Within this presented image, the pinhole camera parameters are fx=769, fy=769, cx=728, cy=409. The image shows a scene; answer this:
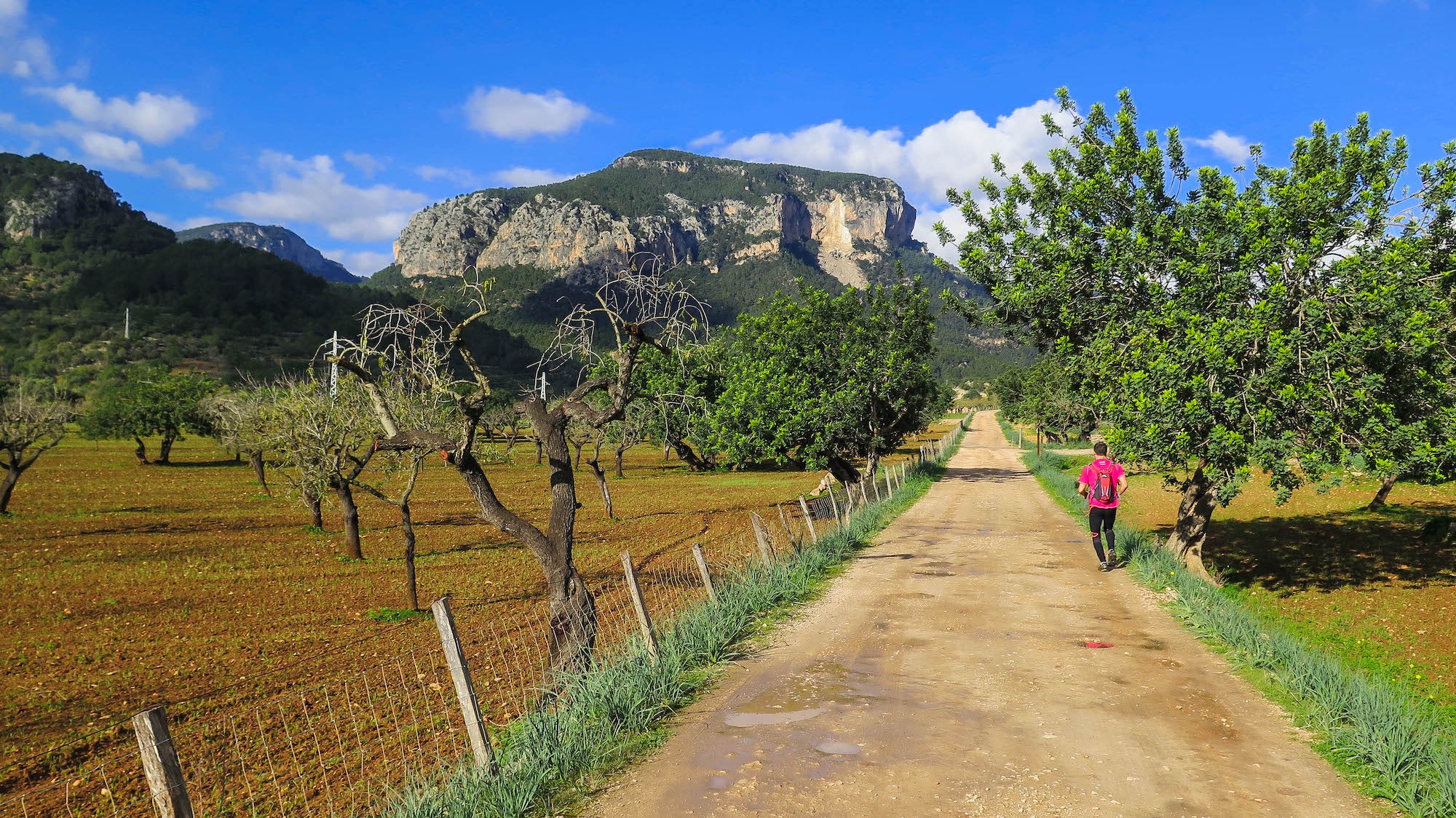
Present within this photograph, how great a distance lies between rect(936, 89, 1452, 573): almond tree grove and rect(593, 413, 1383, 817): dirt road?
345 cm

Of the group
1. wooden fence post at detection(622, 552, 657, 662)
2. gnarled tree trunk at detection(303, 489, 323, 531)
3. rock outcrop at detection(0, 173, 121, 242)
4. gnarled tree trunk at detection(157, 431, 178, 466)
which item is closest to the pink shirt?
wooden fence post at detection(622, 552, 657, 662)

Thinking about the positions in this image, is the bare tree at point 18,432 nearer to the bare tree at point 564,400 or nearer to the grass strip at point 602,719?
the bare tree at point 564,400

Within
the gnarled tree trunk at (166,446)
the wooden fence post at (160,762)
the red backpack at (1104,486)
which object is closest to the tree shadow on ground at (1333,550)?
the red backpack at (1104,486)

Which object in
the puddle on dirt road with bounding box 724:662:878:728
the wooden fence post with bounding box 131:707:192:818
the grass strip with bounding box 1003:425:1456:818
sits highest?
the wooden fence post with bounding box 131:707:192:818

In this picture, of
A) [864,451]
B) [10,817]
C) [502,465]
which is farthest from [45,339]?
[10,817]

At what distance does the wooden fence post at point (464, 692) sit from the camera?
21.1 feet

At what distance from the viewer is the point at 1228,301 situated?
43.9ft

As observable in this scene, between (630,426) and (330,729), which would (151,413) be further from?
(330,729)

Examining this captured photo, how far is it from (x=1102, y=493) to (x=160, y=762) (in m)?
15.2

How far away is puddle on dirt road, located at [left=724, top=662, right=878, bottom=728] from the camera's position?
7.80 m

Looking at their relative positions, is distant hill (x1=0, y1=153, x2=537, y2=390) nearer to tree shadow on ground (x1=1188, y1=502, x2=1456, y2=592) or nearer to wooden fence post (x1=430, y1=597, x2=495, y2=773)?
tree shadow on ground (x1=1188, y1=502, x2=1456, y2=592)

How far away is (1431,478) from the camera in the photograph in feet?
42.1

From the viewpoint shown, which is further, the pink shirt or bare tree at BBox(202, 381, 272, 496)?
bare tree at BBox(202, 381, 272, 496)

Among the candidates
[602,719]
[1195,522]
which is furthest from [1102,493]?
[602,719]
